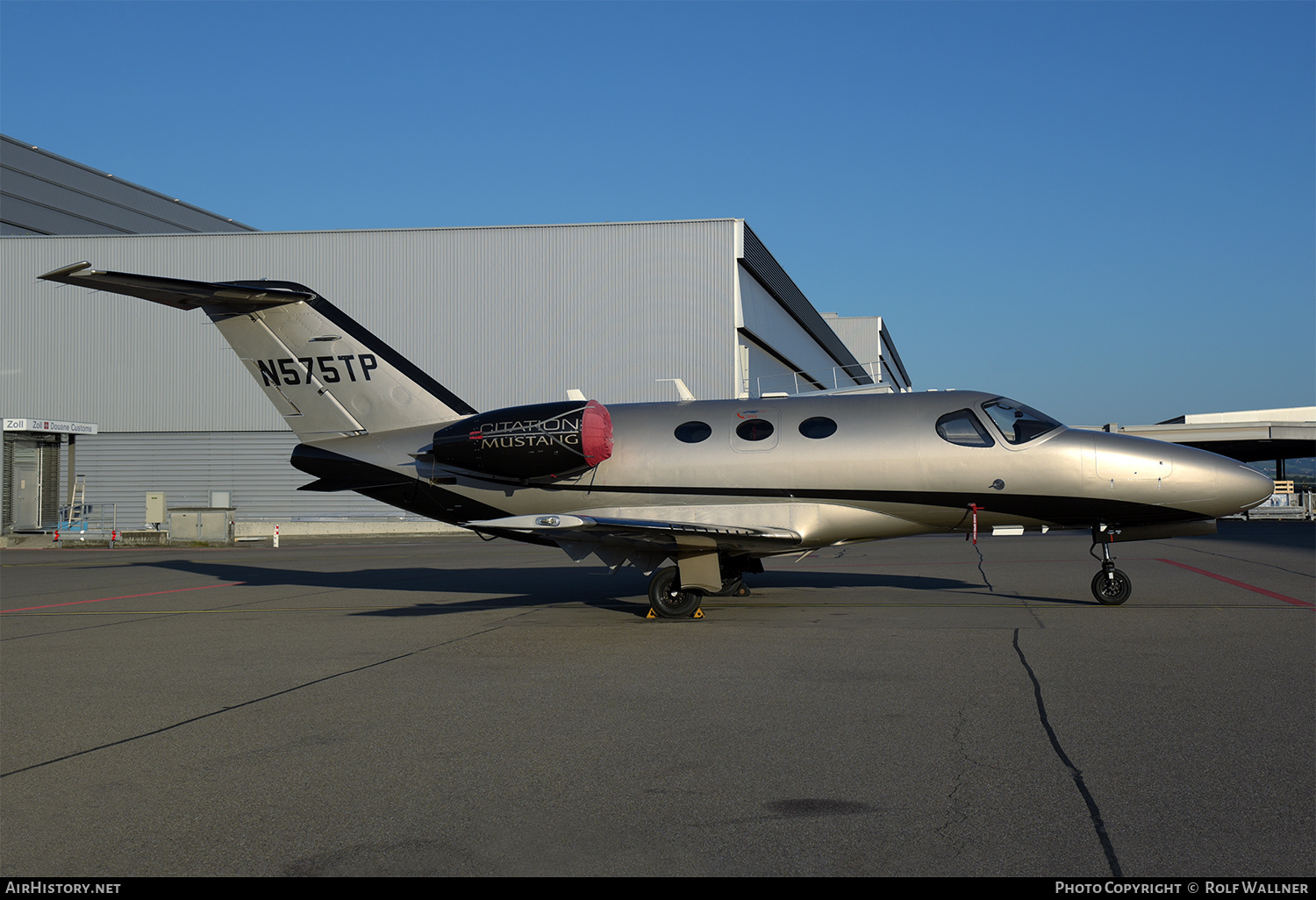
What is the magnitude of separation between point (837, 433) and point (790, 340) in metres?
39.0

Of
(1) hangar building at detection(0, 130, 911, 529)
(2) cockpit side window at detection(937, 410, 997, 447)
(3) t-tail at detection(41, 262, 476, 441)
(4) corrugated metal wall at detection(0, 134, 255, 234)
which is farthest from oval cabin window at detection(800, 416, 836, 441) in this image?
(4) corrugated metal wall at detection(0, 134, 255, 234)

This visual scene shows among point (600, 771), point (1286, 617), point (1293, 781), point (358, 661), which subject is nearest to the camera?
point (1293, 781)

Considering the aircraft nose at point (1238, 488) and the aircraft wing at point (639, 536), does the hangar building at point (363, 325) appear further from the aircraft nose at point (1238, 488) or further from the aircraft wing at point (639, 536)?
the aircraft nose at point (1238, 488)

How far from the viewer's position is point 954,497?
12961 mm

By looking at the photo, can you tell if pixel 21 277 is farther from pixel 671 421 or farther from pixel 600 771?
pixel 600 771

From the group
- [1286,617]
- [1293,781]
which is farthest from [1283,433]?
[1293,781]

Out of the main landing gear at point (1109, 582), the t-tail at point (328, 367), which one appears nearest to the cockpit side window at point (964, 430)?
the main landing gear at point (1109, 582)

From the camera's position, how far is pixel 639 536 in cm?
1230

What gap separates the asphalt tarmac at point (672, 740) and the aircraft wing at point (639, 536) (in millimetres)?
882

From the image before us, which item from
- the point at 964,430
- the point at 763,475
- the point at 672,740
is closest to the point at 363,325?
the point at 763,475

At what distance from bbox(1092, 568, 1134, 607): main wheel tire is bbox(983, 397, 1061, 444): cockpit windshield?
6.84ft

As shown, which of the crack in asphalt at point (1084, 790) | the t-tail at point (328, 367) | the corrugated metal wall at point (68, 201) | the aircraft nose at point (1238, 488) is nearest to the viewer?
the crack in asphalt at point (1084, 790)

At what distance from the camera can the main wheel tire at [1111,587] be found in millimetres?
12969

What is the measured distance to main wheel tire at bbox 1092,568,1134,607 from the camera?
1297cm
